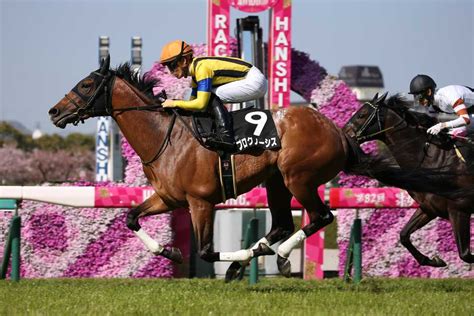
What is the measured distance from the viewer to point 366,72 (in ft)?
313

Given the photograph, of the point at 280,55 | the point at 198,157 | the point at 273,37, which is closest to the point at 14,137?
the point at 273,37

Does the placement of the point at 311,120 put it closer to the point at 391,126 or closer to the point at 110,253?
the point at 391,126

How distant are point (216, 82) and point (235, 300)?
1780 mm

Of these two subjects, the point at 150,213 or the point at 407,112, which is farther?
the point at 407,112

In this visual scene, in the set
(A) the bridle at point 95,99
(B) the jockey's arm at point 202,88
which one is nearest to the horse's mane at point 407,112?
(B) the jockey's arm at point 202,88

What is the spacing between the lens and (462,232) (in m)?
8.20

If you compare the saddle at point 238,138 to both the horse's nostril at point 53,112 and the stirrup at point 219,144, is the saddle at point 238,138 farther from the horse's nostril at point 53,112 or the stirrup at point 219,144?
the horse's nostril at point 53,112

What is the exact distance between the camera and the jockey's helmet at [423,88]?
834cm

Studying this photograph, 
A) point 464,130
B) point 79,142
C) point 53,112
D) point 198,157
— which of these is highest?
point 79,142

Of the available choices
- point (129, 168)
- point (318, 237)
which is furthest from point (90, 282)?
point (318, 237)

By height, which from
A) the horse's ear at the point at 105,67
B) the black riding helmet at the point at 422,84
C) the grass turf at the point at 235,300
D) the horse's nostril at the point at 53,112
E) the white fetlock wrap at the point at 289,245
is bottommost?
the grass turf at the point at 235,300

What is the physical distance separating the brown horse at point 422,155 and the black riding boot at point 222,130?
191cm

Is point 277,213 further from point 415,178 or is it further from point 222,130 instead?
point 415,178

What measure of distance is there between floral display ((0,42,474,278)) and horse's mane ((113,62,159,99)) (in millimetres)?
2696
